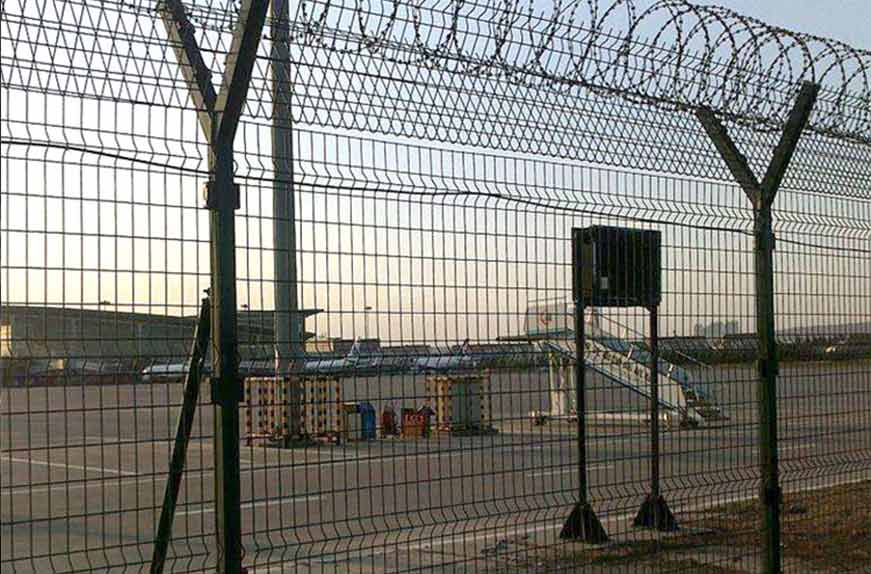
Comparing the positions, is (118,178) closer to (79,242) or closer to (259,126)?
(79,242)

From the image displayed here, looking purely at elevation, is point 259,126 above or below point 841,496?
above

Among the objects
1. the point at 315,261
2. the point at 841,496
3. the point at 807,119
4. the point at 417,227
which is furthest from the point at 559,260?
the point at 841,496

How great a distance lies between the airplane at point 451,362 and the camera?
513cm

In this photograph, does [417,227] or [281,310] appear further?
[417,227]

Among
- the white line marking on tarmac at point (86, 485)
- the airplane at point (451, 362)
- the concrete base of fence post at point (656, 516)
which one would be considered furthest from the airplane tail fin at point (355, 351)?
the concrete base of fence post at point (656, 516)

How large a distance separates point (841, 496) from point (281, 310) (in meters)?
7.92

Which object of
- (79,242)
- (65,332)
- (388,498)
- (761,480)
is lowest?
(388,498)

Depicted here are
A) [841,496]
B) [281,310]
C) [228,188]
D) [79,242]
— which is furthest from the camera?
[841,496]

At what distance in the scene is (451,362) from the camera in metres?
5.29

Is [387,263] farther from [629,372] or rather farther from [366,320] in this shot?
[629,372]

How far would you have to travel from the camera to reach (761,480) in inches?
261

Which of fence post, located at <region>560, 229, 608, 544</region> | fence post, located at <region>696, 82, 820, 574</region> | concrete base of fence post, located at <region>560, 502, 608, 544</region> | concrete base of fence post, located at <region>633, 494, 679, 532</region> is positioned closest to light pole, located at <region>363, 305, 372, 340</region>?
fence post, located at <region>696, 82, 820, 574</region>

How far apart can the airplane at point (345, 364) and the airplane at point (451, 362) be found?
0.23 m

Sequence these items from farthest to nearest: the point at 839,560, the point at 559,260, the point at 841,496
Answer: the point at 841,496 < the point at 839,560 < the point at 559,260
